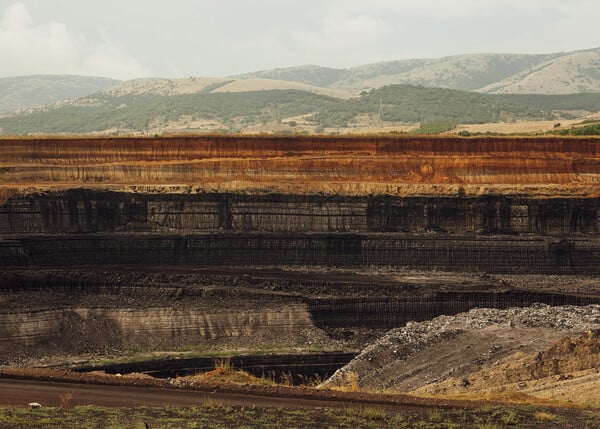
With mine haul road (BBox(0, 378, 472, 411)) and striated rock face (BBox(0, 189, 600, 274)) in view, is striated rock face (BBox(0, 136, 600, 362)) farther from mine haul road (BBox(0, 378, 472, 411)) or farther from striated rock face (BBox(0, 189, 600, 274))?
mine haul road (BBox(0, 378, 472, 411))

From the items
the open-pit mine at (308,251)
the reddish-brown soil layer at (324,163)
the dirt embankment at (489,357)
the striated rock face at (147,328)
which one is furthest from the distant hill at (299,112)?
the dirt embankment at (489,357)

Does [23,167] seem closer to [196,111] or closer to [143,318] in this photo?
[143,318]

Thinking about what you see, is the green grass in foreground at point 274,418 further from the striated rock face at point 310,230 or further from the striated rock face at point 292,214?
the striated rock face at point 292,214

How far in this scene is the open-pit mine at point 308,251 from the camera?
30.6 m

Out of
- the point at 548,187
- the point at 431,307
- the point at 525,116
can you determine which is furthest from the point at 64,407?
the point at 525,116

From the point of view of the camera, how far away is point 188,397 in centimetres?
2028

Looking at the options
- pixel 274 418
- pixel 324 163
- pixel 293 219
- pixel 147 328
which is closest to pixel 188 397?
pixel 274 418

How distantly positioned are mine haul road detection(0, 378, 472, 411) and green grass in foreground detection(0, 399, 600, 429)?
0.77 meters

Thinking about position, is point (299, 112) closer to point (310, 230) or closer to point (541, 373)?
point (310, 230)

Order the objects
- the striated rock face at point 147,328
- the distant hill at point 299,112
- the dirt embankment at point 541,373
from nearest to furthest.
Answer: the dirt embankment at point 541,373
the striated rock face at point 147,328
the distant hill at point 299,112

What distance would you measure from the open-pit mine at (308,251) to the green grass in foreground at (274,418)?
6395 millimetres

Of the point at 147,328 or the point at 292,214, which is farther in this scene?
the point at 292,214

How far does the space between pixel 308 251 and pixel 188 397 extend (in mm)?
19934

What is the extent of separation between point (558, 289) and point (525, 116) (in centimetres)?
8824
